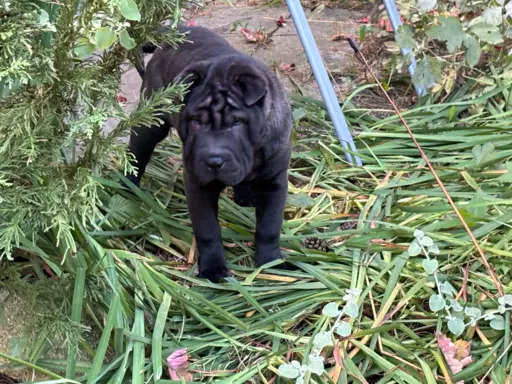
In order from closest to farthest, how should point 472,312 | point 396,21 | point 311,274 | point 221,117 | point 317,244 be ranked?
point 472,312
point 221,117
point 311,274
point 317,244
point 396,21

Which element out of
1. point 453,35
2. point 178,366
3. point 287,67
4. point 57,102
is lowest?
point 287,67

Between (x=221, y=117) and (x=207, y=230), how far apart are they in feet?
1.88

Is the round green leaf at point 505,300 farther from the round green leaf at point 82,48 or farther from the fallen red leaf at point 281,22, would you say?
the fallen red leaf at point 281,22

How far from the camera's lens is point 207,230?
2736 millimetres

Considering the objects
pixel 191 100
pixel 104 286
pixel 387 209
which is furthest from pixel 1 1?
pixel 387 209

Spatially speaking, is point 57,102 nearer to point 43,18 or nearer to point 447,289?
point 43,18

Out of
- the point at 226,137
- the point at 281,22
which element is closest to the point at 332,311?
the point at 226,137

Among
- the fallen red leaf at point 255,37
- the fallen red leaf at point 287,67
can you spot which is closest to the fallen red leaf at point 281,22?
the fallen red leaf at point 255,37

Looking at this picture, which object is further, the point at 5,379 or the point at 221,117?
the point at 221,117

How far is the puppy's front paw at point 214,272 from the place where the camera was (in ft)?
9.02

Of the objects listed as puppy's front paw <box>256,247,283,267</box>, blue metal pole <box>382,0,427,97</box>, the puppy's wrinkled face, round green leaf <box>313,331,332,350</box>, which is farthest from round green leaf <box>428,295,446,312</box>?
blue metal pole <box>382,0,427,97</box>

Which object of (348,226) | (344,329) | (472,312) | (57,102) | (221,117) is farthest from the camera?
(348,226)

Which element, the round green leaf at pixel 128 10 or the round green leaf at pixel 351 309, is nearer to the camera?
the round green leaf at pixel 128 10

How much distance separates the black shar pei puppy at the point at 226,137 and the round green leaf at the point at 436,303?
2.49ft
